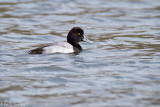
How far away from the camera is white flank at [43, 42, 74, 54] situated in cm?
1012

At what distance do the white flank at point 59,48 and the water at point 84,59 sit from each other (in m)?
0.20

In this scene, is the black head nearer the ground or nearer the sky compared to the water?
nearer the sky

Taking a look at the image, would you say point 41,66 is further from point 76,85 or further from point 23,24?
point 23,24

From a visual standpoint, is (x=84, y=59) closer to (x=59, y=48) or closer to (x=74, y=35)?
(x=59, y=48)

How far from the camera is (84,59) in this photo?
970 centimetres

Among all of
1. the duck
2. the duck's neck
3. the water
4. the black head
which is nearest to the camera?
the water

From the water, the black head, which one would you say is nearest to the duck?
the black head

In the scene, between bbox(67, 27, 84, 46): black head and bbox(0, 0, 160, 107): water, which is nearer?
bbox(0, 0, 160, 107): water

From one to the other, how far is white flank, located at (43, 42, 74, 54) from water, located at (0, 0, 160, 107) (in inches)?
7.9

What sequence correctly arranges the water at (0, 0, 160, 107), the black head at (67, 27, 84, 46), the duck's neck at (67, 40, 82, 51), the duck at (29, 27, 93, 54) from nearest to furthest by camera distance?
the water at (0, 0, 160, 107)
the duck at (29, 27, 93, 54)
the duck's neck at (67, 40, 82, 51)
the black head at (67, 27, 84, 46)

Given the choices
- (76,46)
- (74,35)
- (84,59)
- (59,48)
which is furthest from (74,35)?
(84,59)

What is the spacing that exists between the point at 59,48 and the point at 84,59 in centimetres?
91

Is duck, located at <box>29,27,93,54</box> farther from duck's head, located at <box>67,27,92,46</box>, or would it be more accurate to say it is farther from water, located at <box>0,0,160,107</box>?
water, located at <box>0,0,160,107</box>

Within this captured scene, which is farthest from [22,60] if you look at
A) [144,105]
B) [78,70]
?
[144,105]
